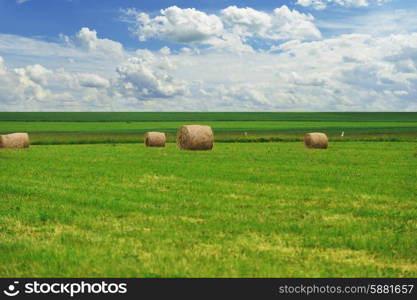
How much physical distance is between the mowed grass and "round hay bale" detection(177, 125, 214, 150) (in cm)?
1354

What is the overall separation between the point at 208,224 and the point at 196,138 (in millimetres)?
23515

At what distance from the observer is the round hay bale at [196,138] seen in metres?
34.7

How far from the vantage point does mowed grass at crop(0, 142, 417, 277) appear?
8477mm

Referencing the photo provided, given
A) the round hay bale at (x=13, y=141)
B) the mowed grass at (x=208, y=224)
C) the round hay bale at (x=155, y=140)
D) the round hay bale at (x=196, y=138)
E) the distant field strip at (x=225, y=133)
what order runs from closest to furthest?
the mowed grass at (x=208, y=224) < the round hay bale at (x=196, y=138) < the round hay bale at (x=13, y=141) < the round hay bale at (x=155, y=140) < the distant field strip at (x=225, y=133)

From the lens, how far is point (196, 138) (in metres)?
34.8

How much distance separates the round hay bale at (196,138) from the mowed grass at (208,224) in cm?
1354

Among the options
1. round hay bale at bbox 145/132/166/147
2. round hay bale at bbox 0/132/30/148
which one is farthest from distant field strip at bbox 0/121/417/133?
round hay bale at bbox 0/132/30/148

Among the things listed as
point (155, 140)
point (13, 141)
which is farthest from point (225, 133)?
point (13, 141)

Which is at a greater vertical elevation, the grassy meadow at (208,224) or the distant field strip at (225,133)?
the grassy meadow at (208,224)

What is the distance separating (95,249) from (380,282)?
4937 millimetres

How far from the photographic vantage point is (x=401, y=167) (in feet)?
79.1

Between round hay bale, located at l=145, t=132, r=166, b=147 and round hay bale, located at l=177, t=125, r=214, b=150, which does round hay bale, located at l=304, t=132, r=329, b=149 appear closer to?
round hay bale, located at l=177, t=125, r=214, b=150

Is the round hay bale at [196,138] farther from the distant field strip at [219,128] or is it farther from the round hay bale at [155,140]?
the distant field strip at [219,128]

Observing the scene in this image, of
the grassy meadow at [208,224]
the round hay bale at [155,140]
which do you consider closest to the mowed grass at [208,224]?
the grassy meadow at [208,224]
